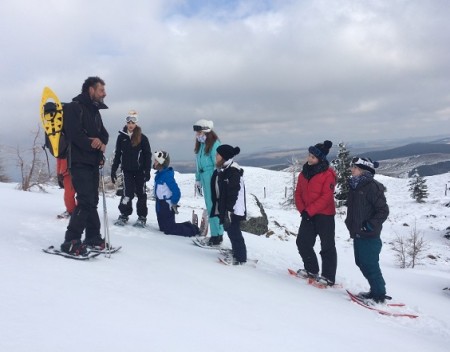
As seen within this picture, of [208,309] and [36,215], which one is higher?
[36,215]

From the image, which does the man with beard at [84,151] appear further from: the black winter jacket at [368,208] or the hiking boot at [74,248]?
the black winter jacket at [368,208]

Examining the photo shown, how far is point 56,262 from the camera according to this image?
425cm

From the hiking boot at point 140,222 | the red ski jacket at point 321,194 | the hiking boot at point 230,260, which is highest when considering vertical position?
the red ski jacket at point 321,194

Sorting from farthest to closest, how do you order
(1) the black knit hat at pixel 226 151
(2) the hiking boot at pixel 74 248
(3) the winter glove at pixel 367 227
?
(1) the black knit hat at pixel 226 151
(3) the winter glove at pixel 367 227
(2) the hiking boot at pixel 74 248

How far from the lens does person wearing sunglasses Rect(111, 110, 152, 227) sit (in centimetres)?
724

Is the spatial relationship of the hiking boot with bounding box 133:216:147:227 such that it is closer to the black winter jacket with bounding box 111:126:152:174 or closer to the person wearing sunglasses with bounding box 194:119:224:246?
the black winter jacket with bounding box 111:126:152:174

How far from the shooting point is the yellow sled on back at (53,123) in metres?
4.86

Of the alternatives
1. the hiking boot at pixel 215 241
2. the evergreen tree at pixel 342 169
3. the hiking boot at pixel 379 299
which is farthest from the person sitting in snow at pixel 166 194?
the evergreen tree at pixel 342 169

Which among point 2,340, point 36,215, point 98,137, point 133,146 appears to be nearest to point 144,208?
point 133,146

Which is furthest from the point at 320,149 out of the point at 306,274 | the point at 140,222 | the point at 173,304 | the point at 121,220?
the point at 121,220

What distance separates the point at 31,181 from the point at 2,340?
517 inches

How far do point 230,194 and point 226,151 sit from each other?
28.5 inches

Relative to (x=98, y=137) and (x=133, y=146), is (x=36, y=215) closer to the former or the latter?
(x=133, y=146)

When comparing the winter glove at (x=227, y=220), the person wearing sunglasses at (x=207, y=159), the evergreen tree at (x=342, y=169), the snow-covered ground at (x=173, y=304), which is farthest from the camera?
the evergreen tree at (x=342, y=169)
